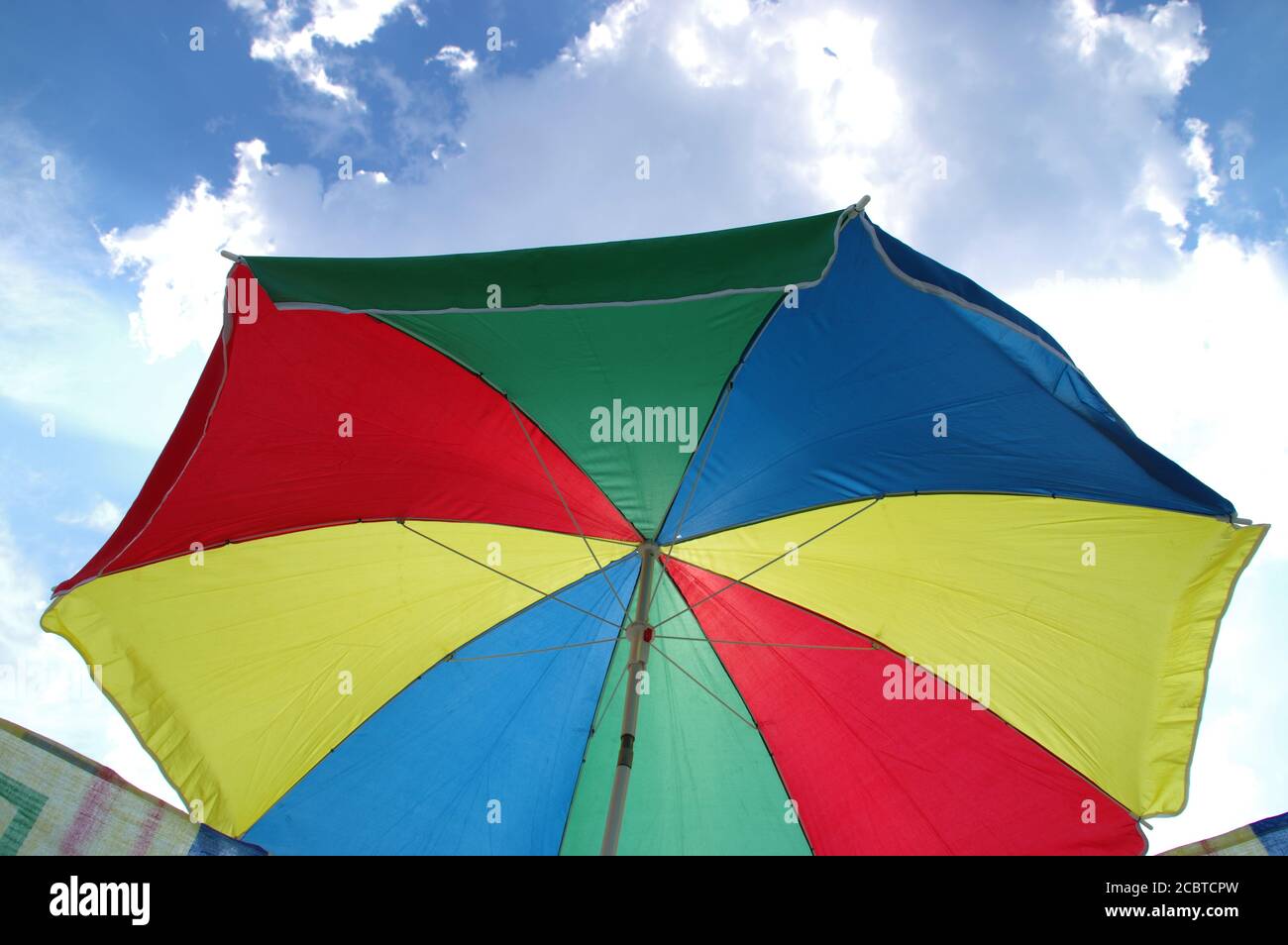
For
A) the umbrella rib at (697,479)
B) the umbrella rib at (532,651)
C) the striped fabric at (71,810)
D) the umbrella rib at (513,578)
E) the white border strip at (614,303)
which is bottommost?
the striped fabric at (71,810)

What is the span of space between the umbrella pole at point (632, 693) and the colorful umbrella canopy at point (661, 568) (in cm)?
2

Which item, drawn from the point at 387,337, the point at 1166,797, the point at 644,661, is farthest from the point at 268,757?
the point at 1166,797

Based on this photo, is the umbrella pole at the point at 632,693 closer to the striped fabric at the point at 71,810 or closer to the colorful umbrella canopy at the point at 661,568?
the colorful umbrella canopy at the point at 661,568

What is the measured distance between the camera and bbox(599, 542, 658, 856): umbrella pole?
7.80 ft

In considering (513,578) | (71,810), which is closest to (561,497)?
(513,578)

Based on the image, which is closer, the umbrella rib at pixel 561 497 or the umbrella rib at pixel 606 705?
the umbrella rib at pixel 561 497

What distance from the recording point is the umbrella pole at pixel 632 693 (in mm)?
2379

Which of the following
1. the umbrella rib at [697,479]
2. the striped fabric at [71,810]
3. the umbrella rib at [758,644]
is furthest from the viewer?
the umbrella rib at [758,644]

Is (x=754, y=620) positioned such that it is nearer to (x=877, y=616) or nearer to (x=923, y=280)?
(x=877, y=616)

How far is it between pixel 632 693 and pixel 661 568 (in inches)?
25.0

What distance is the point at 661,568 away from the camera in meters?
3.20

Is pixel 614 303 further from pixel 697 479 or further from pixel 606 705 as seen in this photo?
pixel 606 705

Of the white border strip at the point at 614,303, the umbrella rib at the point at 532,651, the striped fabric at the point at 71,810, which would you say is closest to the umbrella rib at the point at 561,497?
the umbrella rib at the point at 532,651
